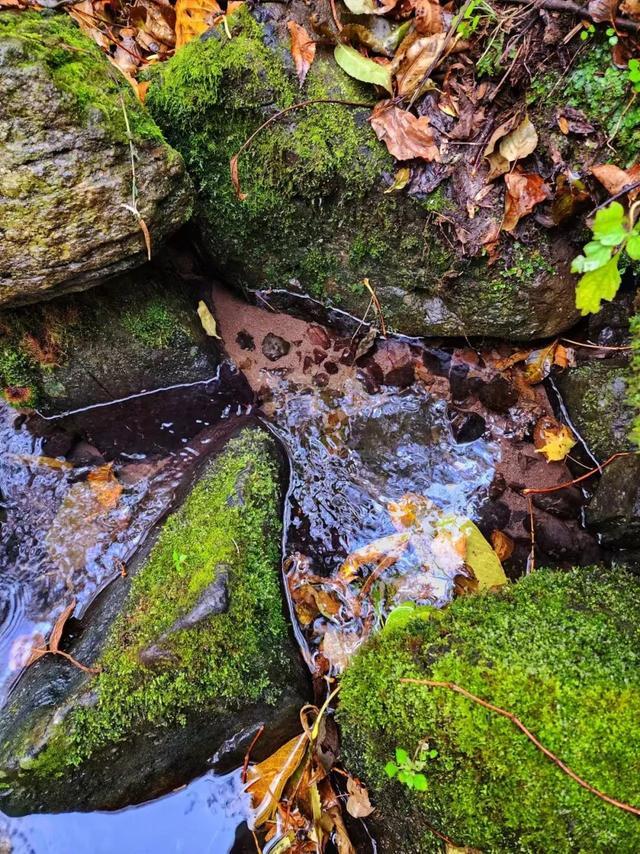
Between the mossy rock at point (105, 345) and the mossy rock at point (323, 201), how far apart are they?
1.98 ft

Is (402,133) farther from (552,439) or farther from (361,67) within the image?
(552,439)

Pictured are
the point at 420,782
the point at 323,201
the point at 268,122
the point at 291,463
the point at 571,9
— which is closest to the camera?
the point at 420,782

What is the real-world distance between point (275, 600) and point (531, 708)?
144 cm

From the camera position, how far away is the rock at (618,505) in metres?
2.90

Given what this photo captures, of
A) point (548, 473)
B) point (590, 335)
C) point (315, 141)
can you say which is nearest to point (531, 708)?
point (548, 473)

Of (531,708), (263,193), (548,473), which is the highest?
(263,193)

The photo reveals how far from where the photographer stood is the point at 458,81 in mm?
2744

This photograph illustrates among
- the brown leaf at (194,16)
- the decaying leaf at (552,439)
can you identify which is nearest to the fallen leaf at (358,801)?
the decaying leaf at (552,439)

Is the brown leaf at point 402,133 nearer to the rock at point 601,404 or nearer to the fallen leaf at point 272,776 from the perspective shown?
the rock at point 601,404

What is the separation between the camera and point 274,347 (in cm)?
379

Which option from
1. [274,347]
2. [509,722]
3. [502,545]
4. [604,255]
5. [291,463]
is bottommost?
[502,545]

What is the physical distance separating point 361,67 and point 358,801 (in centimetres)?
370

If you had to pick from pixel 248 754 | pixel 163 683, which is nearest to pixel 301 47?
pixel 163 683

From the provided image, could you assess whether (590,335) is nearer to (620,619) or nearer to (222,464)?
(620,619)
